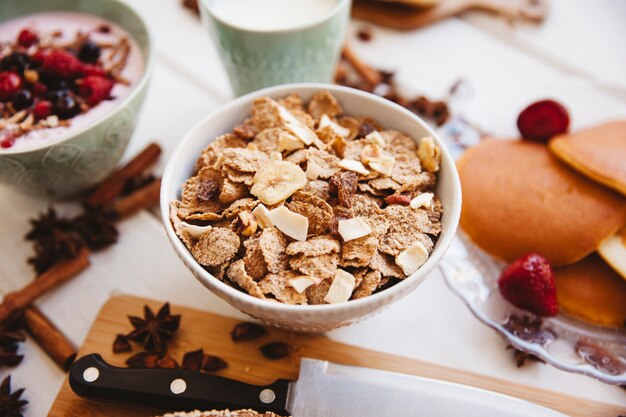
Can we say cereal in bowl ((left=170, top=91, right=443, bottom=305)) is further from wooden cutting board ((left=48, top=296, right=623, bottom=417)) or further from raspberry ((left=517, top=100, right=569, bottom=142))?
raspberry ((left=517, top=100, right=569, bottom=142))

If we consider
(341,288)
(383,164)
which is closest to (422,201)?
(383,164)

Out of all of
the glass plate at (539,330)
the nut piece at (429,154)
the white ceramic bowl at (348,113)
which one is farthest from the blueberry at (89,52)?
the glass plate at (539,330)

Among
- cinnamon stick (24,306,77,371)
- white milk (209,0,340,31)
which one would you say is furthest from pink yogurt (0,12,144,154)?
cinnamon stick (24,306,77,371)

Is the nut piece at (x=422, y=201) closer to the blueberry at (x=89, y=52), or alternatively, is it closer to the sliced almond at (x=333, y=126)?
the sliced almond at (x=333, y=126)

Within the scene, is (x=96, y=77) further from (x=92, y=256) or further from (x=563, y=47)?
(x=563, y=47)

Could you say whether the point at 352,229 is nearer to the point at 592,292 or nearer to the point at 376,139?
the point at 376,139

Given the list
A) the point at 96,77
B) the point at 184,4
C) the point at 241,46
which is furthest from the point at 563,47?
the point at 96,77
